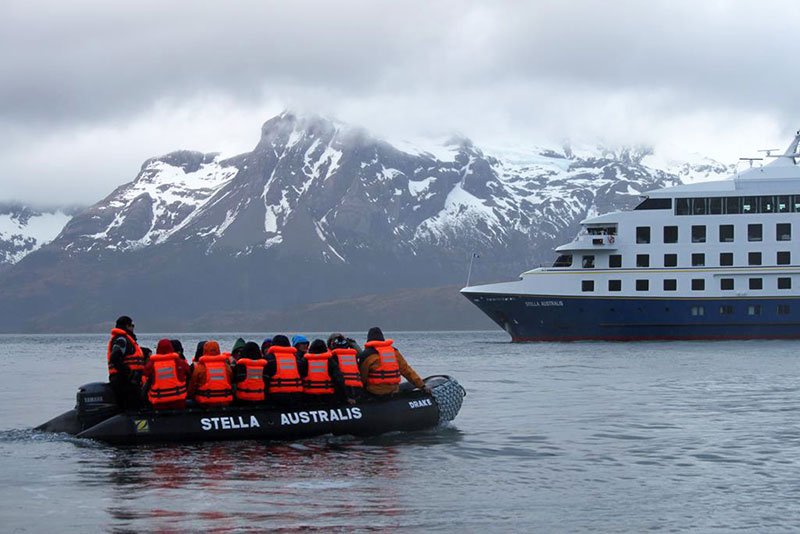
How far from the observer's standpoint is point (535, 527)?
1788 cm

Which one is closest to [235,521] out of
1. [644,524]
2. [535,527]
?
[535,527]

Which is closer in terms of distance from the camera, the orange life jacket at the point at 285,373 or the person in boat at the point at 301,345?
the orange life jacket at the point at 285,373

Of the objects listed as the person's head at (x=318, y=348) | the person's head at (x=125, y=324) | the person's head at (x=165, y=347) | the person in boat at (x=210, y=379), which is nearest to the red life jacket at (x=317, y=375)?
the person's head at (x=318, y=348)

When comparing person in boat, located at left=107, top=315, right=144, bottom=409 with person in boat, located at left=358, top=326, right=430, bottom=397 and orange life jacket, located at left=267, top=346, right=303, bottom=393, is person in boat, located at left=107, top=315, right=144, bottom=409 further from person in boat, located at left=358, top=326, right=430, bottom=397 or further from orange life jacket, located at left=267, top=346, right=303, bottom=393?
person in boat, located at left=358, top=326, right=430, bottom=397

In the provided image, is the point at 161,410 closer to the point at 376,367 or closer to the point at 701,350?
the point at 376,367

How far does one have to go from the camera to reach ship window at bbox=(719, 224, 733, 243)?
280 ft

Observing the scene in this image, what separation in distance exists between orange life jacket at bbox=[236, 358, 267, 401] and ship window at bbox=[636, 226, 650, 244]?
62202 mm

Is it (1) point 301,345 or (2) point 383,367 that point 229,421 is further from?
(2) point 383,367

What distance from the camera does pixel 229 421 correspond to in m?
27.0

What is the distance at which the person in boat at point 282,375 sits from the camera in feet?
90.0

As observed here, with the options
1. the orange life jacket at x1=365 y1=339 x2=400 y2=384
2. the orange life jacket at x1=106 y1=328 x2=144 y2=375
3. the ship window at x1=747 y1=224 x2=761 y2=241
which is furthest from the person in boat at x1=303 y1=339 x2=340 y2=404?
the ship window at x1=747 y1=224 x2=761 y2=241

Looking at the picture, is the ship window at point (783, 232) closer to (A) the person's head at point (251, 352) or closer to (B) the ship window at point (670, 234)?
(B) the ship window at point (670, 234)

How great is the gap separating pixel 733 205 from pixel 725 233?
2124mm

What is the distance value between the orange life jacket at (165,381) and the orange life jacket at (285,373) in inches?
87.1
